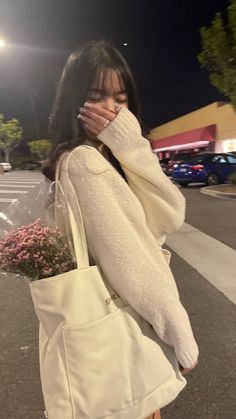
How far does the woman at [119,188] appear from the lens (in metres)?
1.38

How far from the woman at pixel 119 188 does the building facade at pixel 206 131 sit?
863 inches

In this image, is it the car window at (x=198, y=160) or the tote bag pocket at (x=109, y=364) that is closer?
the tote bag pocket at (x=109, y=364)

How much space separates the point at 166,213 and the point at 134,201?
0.13 m

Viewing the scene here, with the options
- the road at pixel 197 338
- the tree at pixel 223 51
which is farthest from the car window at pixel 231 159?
the road at pixel 197 338

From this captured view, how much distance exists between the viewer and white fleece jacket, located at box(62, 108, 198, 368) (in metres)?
1.37

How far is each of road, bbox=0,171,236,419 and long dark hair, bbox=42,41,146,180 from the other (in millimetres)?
406

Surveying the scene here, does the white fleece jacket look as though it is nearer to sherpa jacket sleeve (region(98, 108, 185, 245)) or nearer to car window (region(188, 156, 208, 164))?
sherpa jacket sleeve (region(98, 108, 185, 245))

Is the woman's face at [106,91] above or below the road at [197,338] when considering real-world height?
above

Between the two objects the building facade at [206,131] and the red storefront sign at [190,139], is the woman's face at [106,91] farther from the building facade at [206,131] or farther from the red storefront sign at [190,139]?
the red storefront sign at [190,139]

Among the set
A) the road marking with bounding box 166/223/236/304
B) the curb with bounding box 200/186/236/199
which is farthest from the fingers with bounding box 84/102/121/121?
the curb with bounding box 200/186/236/199

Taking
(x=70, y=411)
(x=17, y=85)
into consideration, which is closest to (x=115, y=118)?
(x=70, y=411)

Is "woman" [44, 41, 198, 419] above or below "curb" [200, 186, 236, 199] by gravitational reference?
above

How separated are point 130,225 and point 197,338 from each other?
2737mm

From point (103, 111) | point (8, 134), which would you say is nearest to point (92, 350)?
point (103, 111)
